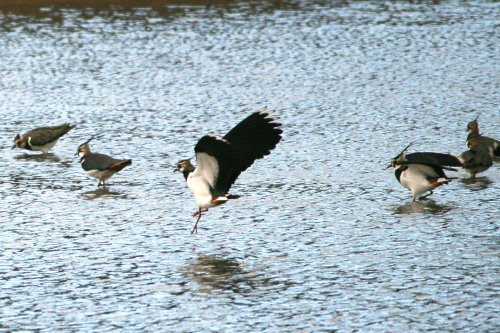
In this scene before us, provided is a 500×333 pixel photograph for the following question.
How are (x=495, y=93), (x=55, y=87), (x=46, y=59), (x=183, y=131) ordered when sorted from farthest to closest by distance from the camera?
(x=46, y=59) → (x=55, y=87) → (x=495, y=93) → (x=183, y=131)

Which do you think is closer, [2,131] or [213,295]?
[213,295]

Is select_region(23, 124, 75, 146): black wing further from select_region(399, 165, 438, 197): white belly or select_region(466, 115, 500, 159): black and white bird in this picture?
select_region(466, 115, 500, 159): black and white bird

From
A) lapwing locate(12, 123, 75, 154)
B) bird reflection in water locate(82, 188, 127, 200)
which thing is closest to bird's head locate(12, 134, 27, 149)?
lapwing locate(12, 123, 75, 154)

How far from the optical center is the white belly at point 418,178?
42.2 ft

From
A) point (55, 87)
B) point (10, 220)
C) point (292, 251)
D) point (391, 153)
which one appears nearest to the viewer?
point (292, 251)

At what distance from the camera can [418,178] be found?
1286cm

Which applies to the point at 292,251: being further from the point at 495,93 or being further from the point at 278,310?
the point at 495,93

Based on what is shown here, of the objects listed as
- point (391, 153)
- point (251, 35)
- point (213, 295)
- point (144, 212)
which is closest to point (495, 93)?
point (391, 153)

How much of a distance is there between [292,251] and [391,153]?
4.96 meters

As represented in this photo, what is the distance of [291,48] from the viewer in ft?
81.8

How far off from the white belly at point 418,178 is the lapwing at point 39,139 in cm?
565

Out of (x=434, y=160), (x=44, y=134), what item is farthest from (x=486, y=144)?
(x=44, y=134)

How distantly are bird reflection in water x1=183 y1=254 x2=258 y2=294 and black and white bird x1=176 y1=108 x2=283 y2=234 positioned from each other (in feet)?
2.35

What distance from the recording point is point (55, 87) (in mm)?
21516
